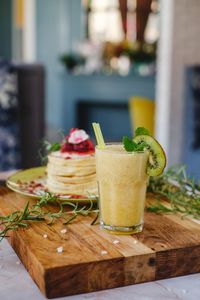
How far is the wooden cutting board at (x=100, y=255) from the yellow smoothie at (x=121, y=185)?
35 mm

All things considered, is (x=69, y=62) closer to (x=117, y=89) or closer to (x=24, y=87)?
(x=117, y=89)

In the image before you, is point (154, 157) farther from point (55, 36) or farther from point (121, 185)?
point (55, 36)

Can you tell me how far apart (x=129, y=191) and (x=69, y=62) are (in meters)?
6.44

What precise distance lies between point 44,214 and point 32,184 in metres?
0.30

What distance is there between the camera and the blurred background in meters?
3.51

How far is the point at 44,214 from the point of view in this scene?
117 centimetres

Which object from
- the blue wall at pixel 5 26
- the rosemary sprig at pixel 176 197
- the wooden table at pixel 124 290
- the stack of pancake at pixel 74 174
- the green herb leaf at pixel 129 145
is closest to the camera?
the wooden table at pixel 124 290

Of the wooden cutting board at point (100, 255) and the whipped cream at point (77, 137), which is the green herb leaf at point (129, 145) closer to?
the wooden cutting board at point (100, 255)

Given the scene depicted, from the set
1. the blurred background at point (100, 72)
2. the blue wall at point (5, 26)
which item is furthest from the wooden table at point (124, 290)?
the blue wall at point (5, 26)

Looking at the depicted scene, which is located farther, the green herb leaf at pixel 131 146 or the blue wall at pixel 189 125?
the blue wall at pixel 189 125

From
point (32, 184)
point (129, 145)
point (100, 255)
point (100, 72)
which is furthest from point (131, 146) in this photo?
point (100, 72)

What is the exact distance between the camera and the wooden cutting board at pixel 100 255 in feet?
2.91

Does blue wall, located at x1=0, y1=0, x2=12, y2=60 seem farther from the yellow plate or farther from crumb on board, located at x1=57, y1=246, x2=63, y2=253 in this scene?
crumb on board, located at x1=57, y1=246, x2=63, y2=253

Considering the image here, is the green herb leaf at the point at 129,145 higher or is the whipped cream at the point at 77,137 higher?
the green herb leaf at the point at 129,145
